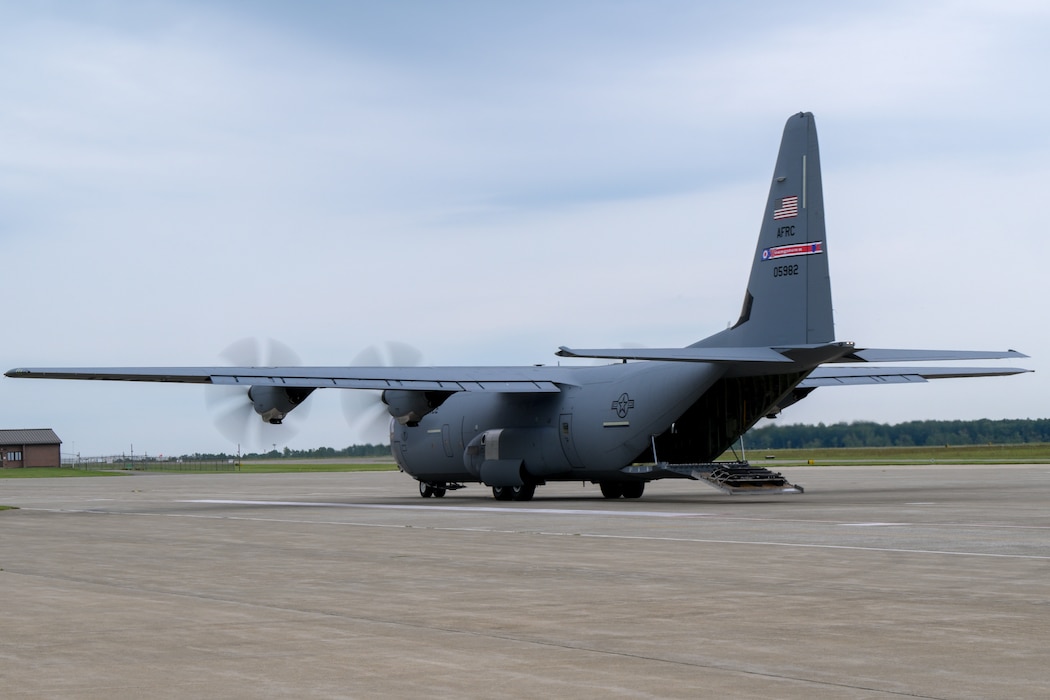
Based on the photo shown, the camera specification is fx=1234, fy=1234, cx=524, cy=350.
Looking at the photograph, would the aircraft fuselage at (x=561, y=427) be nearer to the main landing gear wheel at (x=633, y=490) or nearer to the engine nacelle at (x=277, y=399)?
the main landing gear wheel at (x=633, y=490)

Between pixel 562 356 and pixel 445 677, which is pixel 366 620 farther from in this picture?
pixel 562 356

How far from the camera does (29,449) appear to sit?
124312 millimetres

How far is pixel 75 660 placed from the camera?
362 inches

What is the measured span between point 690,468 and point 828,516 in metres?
7.57

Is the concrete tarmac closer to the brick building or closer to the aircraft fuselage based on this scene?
the aircraft fuselage

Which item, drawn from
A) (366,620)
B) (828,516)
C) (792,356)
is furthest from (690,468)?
(366,620)

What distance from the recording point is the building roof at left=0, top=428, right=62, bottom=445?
124375mm

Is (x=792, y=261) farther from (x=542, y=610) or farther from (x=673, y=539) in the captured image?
(x=542, y=610)

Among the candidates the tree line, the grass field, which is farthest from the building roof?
the tree line

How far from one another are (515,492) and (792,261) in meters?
11.4

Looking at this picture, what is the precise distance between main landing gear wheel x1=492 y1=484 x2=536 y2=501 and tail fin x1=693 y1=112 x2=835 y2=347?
844 centimetres

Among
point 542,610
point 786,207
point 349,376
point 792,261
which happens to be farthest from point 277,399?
point 542,610

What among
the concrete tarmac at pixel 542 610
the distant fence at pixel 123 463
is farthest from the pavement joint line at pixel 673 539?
the distant fence at pixel 123 463

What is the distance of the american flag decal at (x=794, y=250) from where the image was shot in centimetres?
2944
